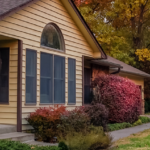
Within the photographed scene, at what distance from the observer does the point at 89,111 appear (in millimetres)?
11938

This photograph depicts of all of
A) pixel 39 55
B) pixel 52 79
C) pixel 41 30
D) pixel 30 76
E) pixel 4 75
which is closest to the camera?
pixel 4 75

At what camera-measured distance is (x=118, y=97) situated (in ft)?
47.2

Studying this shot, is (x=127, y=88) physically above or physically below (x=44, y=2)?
below

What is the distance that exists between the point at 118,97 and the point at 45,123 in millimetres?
5712

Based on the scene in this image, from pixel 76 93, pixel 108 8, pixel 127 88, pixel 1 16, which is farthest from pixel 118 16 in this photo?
pixel 1 16

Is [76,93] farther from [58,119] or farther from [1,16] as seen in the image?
[1,16]

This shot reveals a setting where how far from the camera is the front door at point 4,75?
980 centimetres

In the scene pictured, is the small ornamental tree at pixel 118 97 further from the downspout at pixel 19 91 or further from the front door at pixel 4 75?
the front door at pixel 4 75

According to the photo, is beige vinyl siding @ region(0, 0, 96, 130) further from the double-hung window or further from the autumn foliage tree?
the autumn foliage tree

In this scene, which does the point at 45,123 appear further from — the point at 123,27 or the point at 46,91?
the point at 123,27

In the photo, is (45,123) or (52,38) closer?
(45,123)

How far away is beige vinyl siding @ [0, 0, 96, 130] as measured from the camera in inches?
383

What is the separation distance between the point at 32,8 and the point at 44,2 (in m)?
→ 0.83

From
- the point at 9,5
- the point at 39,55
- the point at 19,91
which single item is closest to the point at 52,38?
the point at 39,55
